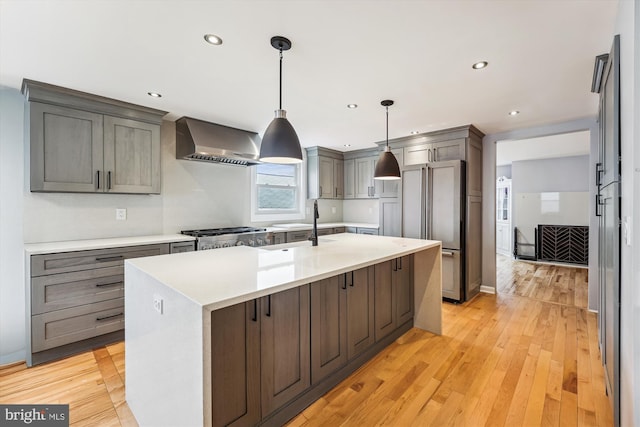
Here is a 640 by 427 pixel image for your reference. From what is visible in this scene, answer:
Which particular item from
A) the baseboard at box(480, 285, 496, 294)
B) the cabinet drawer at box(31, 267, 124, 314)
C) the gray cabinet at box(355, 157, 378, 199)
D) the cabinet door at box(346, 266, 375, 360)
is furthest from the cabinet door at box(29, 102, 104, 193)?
the baseboard at box(480, 285, 496, 294)

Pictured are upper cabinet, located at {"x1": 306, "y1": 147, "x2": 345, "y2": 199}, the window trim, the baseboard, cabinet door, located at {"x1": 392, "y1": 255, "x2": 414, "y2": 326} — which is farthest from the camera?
upper cabinet, located at {"x1": 306, "y1": 147, "x2": 345, "y2": 199}

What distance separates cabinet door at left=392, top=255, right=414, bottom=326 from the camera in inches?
109

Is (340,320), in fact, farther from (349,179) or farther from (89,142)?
(349,179)

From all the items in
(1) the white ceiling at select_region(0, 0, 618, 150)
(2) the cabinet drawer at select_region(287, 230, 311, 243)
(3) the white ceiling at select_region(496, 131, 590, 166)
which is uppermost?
(3) the white ceiling at select_region(496, 131, 590, 166)

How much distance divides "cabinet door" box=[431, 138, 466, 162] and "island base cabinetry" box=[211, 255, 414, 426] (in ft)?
7.07

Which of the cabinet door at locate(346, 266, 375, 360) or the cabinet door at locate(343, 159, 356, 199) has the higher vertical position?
the cabinet door at locate(343, 159, 356, 199)

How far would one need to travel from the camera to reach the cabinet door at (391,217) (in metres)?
4.25

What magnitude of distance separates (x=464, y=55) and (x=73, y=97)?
3317 mm

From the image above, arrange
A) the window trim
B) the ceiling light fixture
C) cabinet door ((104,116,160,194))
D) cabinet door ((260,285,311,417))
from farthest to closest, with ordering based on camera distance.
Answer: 1. the window trim
2. cabinet door ((104,116,160,194))
3. the ceiling light fixture
4. cabinet door ((260,285,311,417))

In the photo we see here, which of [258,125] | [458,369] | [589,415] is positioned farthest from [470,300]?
[258,125]

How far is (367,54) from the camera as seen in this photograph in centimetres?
205

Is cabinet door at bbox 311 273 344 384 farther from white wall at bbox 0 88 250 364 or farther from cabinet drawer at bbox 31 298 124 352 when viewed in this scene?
white wall at bbox 0 88 250 364

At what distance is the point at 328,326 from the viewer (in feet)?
6.59

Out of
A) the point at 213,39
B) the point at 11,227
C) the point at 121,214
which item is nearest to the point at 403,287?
the point at 213,39
